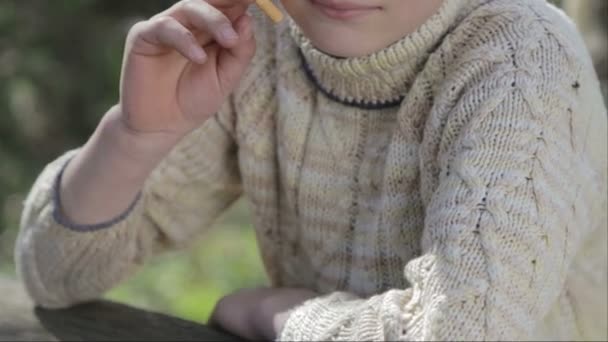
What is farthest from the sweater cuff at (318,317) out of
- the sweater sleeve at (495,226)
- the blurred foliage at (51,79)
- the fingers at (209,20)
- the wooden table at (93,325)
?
the blurred foliage at (51,79)

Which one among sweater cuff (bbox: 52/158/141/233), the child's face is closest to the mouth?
the child's face

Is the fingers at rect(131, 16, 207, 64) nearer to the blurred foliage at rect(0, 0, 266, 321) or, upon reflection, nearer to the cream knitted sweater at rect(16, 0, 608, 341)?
the cream knitted sweater at rect(16, 0, 608, 341)

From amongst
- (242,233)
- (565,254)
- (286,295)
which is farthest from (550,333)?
(242,233)

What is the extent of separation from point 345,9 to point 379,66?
0.30 feet

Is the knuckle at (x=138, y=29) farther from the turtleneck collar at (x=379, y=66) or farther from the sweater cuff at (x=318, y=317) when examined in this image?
the sweater cuff at (x=318, y=317)

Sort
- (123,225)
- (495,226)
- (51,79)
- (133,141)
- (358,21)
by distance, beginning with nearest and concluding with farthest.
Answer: (495,226) < (358,21) < (133,141) < (123,225) < (51,79)

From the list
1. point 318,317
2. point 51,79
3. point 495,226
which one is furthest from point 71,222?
point 51,79

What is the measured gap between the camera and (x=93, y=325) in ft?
5.02

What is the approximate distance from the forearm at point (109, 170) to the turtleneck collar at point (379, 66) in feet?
0.65

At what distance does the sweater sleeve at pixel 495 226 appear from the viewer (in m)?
1.14

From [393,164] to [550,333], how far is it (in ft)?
0.92

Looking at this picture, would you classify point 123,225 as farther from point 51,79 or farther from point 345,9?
point 51,79

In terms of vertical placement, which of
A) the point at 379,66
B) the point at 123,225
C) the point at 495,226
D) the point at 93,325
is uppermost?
the point at 379,66

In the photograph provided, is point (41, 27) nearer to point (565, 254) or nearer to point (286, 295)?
point (286, 295)
